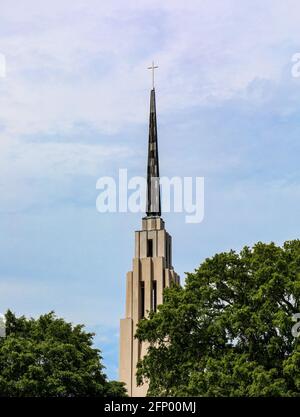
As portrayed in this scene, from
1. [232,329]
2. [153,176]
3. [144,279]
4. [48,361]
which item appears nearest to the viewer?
[232,329]

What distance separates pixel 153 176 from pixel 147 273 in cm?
1181

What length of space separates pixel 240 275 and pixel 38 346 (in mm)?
13102

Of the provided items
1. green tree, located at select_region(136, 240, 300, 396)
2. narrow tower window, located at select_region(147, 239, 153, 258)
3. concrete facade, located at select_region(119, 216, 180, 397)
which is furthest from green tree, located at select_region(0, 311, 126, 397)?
narrow tower window, located at select_region(147, 239, 153, 258)

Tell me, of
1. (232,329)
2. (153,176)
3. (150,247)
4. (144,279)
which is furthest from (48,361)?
(153,176)

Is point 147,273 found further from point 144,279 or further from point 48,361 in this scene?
point 48,361

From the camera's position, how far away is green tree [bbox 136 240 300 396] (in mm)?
35625

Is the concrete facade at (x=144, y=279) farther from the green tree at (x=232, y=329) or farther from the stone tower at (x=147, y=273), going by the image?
the green tree at (x=232, y=329)

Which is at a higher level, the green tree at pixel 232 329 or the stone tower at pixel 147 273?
the stone tower at pixel 147 273

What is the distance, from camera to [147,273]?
88.5 m

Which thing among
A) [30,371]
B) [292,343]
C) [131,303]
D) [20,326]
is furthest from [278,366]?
[131,303]

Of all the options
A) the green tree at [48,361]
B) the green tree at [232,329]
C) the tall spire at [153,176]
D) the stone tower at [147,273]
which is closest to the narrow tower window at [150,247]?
the stone tower at [147,273]

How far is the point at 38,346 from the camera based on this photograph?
153 ft

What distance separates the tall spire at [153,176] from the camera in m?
93.2

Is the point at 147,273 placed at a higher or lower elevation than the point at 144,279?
higher
